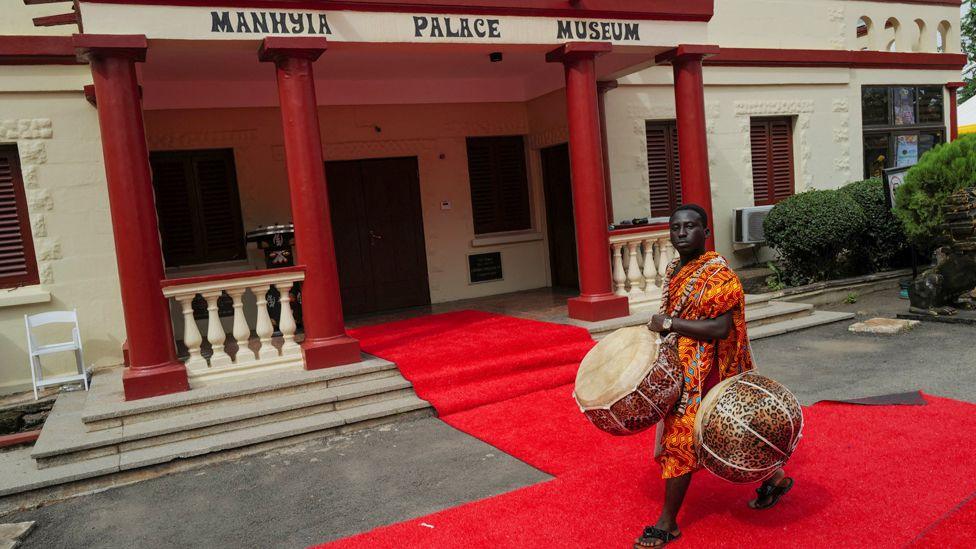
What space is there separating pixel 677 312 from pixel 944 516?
1.61 meters

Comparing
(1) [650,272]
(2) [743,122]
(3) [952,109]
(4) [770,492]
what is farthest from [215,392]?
(3) [952,109]

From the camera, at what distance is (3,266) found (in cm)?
758

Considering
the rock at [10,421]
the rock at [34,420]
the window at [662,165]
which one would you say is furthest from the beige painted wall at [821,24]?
→ the rock at [10,421]

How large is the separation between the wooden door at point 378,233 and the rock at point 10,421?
158 inches

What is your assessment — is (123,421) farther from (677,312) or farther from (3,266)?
(677,312)

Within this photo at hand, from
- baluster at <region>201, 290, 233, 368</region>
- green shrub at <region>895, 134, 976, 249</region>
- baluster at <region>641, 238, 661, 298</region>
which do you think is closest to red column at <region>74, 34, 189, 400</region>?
baluster at <region>201, 290, 233, 368</region>

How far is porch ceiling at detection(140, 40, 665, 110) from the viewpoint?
7.52m

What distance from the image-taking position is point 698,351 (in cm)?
348

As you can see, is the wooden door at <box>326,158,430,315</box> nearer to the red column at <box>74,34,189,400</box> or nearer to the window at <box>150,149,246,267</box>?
the window at <box>150,149,246,267</box>

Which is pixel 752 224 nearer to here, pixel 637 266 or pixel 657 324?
pixel 637 266

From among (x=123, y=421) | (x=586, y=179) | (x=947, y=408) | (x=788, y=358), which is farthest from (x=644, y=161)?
(x=123, y=421)

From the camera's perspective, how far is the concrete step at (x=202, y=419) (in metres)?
5.33

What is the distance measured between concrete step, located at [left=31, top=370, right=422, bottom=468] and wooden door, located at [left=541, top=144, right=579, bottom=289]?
185 inches

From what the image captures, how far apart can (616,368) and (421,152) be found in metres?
Result: 7.27
